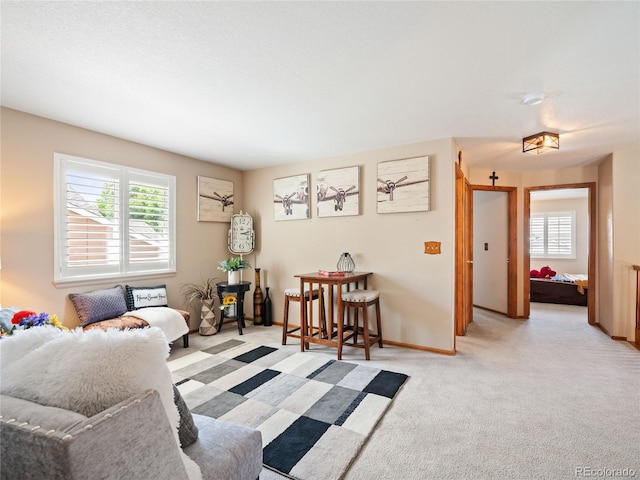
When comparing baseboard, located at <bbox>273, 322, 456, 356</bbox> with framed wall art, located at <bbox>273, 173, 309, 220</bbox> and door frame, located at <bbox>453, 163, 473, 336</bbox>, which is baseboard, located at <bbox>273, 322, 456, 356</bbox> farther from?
framed wall art, located at <bbox>273, 173, 309, 220</bbox>

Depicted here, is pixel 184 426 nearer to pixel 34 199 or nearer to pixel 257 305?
pixel 34 199

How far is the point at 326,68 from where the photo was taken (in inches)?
82.8

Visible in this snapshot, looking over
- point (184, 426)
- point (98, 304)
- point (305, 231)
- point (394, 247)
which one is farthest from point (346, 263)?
point (184, 426)

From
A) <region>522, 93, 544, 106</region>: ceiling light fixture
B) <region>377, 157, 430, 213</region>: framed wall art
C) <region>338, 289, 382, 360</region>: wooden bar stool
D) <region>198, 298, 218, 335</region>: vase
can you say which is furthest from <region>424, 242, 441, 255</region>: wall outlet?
<region>198, 298, 218, 335</region>: vase

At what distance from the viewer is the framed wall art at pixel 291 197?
4.44 m

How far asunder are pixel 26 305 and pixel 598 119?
551 centimetres

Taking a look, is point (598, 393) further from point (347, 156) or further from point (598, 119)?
point (347, 156)

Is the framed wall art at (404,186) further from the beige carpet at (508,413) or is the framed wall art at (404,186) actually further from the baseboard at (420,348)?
the beige carpet at (508,413)

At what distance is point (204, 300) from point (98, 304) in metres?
1.27

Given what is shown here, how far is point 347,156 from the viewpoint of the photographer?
4137mm

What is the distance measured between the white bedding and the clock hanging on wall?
1.52 metres

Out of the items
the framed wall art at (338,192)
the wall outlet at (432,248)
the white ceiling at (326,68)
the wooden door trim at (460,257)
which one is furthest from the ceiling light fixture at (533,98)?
the framed wall art at (338,192)

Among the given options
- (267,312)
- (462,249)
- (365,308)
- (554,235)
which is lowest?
(267,312)

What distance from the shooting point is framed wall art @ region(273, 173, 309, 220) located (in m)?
4.44
